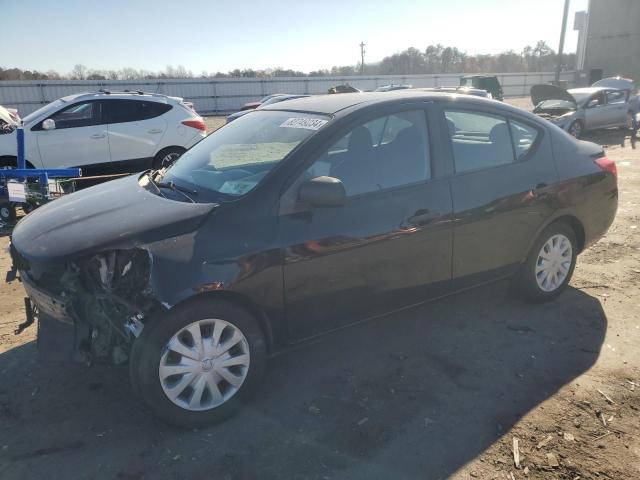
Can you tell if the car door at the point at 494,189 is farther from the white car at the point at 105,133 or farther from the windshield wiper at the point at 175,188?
the white car at the point at 105,133

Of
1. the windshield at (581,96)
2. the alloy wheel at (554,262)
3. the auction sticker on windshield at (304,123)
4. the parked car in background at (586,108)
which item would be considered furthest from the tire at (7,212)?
the windshield at (581,96)

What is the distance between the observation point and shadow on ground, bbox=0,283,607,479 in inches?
101

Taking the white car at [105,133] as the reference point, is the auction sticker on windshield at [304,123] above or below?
above

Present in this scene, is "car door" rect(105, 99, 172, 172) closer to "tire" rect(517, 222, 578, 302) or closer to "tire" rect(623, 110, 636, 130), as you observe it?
"tire" rect(517, 222, 578, 302)

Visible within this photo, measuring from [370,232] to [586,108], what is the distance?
15.1 meters

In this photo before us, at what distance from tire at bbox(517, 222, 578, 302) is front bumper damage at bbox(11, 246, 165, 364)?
302 cm

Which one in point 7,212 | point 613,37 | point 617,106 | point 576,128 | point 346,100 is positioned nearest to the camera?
point 346,100

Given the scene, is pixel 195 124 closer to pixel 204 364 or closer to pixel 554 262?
pixel 554 262

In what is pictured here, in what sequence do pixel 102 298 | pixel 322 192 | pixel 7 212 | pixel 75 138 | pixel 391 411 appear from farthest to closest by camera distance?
pixel 75 138 → pixel 7 212 → pixel 391 411 → pixel 322 192 → pixel 102 298

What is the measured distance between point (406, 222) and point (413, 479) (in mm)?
1542

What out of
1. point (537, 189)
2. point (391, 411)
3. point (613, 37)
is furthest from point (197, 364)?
point (613, 37)

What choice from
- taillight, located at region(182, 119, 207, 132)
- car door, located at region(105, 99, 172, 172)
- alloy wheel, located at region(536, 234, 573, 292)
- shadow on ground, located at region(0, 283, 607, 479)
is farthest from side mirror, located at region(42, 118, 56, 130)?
alloy wheel, located at region(536, 234, 573, 292)

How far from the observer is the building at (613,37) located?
43.7m

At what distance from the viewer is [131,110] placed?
9.32 meters
